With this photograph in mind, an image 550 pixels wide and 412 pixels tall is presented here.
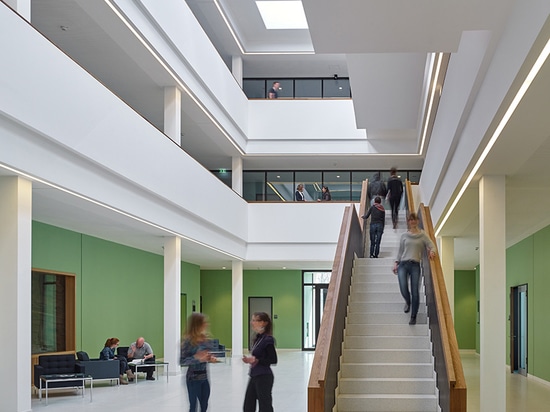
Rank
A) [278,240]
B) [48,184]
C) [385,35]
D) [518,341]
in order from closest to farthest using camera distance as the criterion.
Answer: [385,35] < [48,184] < [518,341] < [278,240]

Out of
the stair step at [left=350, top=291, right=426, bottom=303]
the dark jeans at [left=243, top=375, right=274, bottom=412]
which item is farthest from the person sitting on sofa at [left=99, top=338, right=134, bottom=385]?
the dark jeans at [left=243, top=375, right=274, bottom=412]

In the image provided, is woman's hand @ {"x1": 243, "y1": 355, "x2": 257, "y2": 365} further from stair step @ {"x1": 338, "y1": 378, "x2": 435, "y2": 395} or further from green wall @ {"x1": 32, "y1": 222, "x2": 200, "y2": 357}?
green wall @ {"x1": 32, "y1": 222, "x2": 200, "y2": 357}

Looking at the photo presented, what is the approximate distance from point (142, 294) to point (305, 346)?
959 cm

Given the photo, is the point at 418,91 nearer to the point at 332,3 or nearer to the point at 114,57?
the point at 114,57

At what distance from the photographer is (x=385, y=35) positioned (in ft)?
29.2

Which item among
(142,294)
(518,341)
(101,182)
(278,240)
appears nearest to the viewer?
(101,182)

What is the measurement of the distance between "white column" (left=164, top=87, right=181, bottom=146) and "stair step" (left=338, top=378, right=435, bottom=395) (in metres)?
9.56

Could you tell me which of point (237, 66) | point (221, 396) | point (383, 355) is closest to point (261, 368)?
point (383, 355)

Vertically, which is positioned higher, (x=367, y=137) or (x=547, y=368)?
(x=367, y=137)

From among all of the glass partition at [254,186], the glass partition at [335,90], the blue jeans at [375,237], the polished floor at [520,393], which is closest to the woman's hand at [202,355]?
the polished floor at [520,393]

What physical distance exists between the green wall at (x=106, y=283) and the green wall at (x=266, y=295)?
597 cm

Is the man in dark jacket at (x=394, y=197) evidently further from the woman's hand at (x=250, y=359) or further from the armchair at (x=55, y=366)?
the woman's hand at (x=250, y=359)

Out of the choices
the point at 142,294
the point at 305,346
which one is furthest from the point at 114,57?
the point at 305,346

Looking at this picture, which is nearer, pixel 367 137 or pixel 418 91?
pixel 418 91
